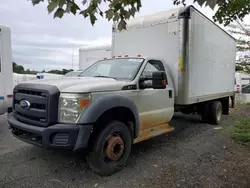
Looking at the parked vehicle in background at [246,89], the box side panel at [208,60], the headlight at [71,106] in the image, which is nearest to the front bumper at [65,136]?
the headlight at [71,106]

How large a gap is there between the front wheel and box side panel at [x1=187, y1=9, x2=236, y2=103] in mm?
2453

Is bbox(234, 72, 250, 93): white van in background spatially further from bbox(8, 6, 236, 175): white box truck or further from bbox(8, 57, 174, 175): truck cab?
bbox(8, 57, 174, 175): truck cab

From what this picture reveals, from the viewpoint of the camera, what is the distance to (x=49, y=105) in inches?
134

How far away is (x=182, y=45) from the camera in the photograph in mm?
5504

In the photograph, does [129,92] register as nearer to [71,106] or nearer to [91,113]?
[91,113]

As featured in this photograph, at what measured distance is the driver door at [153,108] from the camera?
4625 mm

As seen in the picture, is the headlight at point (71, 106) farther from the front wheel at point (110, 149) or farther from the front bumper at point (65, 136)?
the front wheel at point (110, 149)

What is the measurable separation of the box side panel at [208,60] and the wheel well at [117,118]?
2136mm

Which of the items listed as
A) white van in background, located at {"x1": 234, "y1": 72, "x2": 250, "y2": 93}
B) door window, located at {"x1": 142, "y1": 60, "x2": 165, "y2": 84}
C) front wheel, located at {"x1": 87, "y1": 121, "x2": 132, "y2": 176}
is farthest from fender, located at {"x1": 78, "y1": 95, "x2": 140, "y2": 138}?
white van in background, located at {"x1": 234, "y1": 72, "x2": 250, "y2": 93}

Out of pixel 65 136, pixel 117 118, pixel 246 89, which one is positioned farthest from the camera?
pixel 246 89

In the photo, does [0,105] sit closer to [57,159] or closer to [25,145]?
[25,145]

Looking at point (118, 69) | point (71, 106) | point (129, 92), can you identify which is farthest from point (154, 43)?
point (71, 106)

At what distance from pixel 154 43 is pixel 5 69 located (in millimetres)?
3818

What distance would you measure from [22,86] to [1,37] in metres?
2.76
